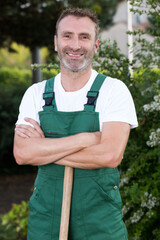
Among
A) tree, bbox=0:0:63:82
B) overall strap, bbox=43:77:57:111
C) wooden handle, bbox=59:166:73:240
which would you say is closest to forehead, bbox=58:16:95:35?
overall strap, bbox=43:77:57:111

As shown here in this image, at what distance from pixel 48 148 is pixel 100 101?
0.38m

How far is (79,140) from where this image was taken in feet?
6.95

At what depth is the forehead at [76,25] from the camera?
2246mm

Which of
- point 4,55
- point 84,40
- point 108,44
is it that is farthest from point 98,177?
point 4,55

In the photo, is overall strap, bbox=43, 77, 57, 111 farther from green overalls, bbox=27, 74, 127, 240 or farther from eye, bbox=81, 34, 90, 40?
eye, bbox=81, 34, 90, 40

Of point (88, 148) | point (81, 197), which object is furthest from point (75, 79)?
point (81, 197)

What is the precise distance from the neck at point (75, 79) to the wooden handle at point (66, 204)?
483mm

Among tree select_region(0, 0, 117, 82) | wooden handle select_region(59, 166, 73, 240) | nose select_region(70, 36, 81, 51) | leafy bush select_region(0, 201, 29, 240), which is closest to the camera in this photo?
wooden handle select_region(59, 166, 73, 240)

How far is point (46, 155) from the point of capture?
216 cm

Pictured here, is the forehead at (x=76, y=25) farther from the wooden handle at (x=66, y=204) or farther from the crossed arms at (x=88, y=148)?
the wooden handle at (x=66, y=204)

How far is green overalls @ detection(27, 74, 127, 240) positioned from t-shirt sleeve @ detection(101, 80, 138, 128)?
0.22ft

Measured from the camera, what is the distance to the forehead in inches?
88.4

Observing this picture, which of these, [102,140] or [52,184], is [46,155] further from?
[102,140]

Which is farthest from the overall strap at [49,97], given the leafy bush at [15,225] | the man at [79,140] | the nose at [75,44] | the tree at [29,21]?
the tree at [29,21]
